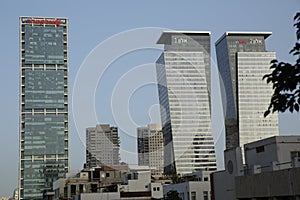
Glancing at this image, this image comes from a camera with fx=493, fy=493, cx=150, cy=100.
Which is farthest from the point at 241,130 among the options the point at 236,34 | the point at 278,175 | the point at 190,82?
the point at 278,175

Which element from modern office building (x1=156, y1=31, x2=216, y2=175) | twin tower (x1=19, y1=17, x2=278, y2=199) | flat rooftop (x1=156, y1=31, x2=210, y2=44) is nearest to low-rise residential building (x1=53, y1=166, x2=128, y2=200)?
twin tower (x1=19, y1=17, x2=278, y2=199)

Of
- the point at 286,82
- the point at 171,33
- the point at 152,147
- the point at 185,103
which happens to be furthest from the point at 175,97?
the point at 286,82

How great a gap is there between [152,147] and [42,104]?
41.0 metres

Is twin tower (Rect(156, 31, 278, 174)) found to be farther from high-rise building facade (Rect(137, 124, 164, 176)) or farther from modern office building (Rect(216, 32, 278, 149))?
high-rise building facade (Rect(137, 124, 164, 176))

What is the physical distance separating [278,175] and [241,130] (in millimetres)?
144714

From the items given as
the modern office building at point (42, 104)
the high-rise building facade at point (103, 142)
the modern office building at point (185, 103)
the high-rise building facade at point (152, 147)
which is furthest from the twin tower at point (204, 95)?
the modern office building at point (42, 104)

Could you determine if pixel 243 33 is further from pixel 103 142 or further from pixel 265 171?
pixel 265 171

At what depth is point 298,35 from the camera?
6594 mm

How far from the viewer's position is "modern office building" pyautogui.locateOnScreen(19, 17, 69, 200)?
5037 inches

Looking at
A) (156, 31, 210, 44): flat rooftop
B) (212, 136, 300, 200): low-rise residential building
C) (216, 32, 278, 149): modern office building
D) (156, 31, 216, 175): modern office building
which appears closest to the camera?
(212, 136, 300, 200): low-rise residential building

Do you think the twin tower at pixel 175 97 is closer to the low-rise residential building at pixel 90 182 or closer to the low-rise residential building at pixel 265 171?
the low-rise residential building at pixel 90 182

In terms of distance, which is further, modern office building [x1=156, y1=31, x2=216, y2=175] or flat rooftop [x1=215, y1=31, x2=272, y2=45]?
flat rooftop [x1=215, y1=31, x2=272, y2=45]

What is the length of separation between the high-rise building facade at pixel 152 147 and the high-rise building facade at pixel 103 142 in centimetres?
891

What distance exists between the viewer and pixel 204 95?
6580 inches
